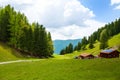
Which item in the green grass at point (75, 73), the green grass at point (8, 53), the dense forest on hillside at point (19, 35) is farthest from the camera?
the dense forest on hillside at point (19, 35)

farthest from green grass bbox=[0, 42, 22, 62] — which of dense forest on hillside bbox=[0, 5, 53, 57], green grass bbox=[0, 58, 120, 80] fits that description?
green grass bbox=[0, 58, 120, 80]

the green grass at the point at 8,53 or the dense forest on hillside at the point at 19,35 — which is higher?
the dense forest on hillside at the point at 19,35

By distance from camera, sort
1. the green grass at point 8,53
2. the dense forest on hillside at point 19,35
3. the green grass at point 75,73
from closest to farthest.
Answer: the green grass at point 75,73
the green grass at point 8,53
the dense forest on hillside at point 19,35

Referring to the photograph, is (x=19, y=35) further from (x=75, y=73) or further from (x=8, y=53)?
(x=75, y=73)

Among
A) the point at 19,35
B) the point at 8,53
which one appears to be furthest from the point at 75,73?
the point at 19,35

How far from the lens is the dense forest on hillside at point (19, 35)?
109 metres

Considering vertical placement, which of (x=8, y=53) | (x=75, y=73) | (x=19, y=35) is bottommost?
(x=75, y=73)

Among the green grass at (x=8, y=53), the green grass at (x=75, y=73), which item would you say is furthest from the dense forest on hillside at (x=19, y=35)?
the green grass at (x=75, y=73)

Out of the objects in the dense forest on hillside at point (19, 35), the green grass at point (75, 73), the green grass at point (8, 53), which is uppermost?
the dense forest on hillside at point (19, 35)

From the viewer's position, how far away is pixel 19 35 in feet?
362

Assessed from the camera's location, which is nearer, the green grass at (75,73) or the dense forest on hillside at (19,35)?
the green grass at (75,73)

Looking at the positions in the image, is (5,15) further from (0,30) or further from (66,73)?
(66,73)

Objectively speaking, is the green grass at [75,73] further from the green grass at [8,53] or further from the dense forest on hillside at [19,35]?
the dense forest on hillside at [19,35]

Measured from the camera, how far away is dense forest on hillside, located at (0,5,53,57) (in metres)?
109
